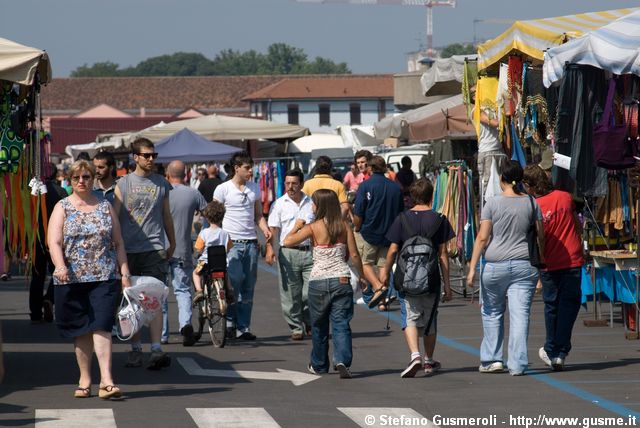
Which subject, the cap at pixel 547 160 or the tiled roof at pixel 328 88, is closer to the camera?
the cap at pixel 547 160

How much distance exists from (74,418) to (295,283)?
17.0ft

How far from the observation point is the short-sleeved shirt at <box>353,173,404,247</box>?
54.4 feet

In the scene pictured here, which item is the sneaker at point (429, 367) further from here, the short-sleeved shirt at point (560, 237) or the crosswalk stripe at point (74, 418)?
the crosswalk stripe at point (74, 418)

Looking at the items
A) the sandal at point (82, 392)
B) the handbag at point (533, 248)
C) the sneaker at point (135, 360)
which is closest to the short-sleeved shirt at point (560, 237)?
the handbag at point (533, 248)

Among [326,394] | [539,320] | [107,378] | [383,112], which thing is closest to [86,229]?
[107,378]

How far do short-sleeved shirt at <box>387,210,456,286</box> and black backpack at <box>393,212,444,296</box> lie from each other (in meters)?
0.03

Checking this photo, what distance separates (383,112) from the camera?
132 metres

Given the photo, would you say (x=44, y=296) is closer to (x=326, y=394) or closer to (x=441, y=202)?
(x=441, y=202)

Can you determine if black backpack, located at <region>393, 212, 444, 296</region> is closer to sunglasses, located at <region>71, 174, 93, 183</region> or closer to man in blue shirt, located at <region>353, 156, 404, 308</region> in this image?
sunglasses, located at <region>71, 174, 93, 183</region>

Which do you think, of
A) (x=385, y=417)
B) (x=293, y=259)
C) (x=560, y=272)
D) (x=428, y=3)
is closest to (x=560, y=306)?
(x=560, y=272)

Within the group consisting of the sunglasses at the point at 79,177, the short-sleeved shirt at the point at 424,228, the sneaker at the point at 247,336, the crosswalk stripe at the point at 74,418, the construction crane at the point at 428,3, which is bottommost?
the sneaker at the point at 247,336

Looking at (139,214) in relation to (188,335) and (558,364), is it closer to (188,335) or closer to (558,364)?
(188,335)

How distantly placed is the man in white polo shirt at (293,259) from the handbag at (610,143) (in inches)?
129

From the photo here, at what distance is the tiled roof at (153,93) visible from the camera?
452ft
